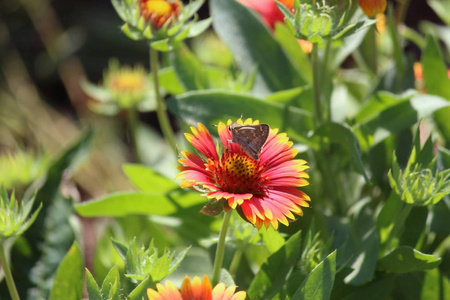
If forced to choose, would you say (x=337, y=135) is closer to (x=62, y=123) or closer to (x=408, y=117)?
(x=408, y=117)

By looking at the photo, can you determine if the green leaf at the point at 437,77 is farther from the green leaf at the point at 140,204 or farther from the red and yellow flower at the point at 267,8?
the green leaf at the point at 140,204

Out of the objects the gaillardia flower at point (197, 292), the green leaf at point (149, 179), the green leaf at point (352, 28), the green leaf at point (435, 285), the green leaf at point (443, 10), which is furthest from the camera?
the green leaf at point (443, 10)

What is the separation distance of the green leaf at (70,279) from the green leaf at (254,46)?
369 mm

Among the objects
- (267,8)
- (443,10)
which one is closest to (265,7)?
(267,8)

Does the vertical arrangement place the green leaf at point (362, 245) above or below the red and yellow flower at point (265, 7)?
below

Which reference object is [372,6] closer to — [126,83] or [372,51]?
[372,51]

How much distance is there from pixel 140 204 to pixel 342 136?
0.29m

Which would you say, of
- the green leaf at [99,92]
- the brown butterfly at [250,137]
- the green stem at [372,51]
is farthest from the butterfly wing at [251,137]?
the green leaf at [99,92]

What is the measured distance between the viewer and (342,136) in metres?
0.84

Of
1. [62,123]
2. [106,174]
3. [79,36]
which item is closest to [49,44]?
[79,36]

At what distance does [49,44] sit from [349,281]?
1.41 metres

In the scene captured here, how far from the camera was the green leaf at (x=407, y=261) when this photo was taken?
2.45 ft

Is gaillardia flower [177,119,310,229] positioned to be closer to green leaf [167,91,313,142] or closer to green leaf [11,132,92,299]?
green leaf [167,91,313,142]

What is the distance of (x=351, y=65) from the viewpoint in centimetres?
182
